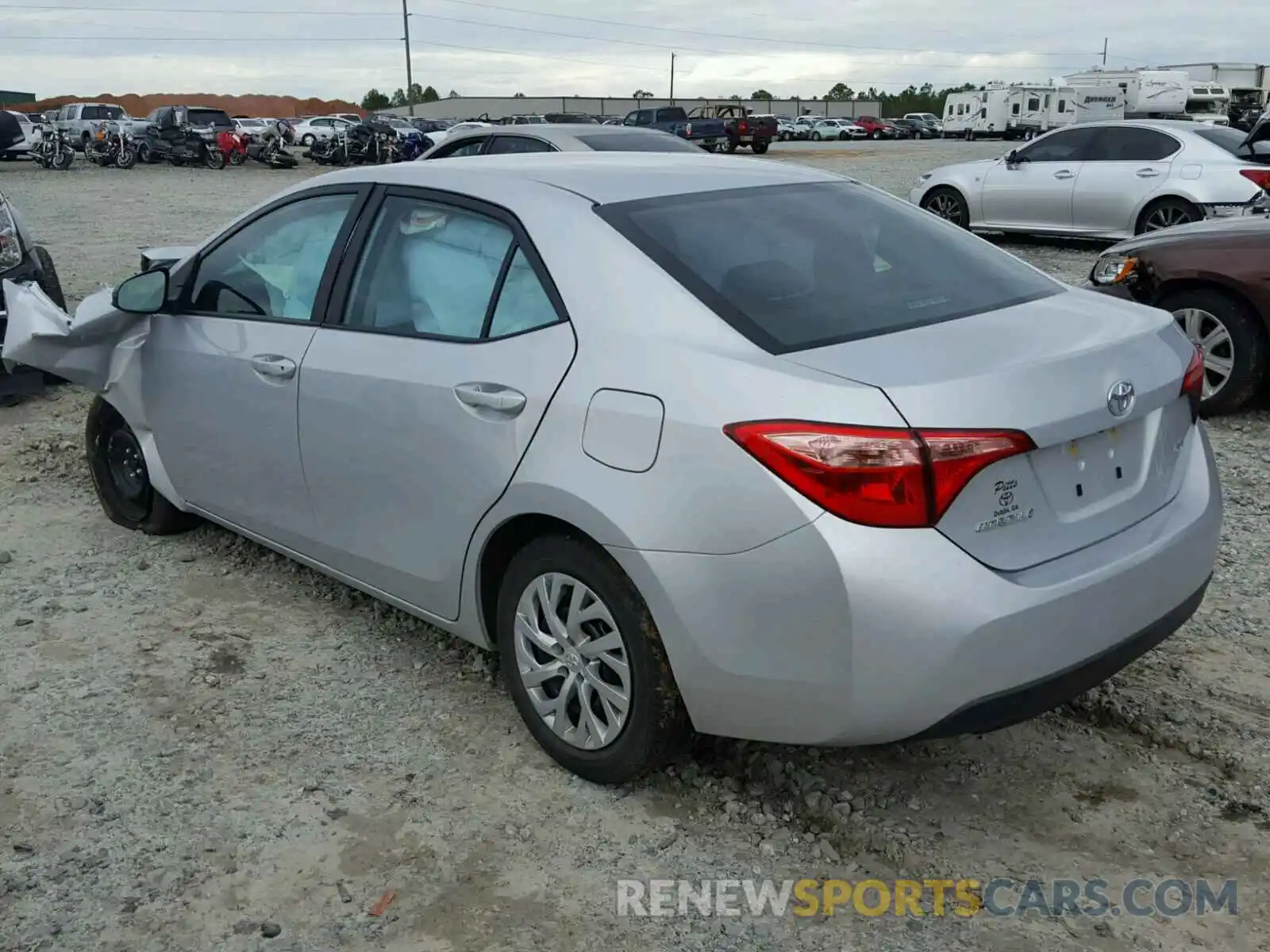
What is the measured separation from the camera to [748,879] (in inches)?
112

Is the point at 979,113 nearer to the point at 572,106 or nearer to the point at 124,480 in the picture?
the point at 572,106

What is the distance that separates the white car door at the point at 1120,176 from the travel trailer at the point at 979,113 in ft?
142

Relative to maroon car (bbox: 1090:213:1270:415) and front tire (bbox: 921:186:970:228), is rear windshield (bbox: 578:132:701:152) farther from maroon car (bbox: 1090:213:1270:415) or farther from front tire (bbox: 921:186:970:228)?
maroon car (bbox: 1090:213:1270:415)

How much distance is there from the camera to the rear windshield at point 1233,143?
11532 millimetres

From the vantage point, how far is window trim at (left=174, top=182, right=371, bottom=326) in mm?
3818

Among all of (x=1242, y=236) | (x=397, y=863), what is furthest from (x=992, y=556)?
(x=1242, y=236)

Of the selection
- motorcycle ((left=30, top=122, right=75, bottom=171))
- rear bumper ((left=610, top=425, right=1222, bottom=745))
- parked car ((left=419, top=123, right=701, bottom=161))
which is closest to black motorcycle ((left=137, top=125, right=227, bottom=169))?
motorcycle ((left=30, top=122, right=75, bottom=171))

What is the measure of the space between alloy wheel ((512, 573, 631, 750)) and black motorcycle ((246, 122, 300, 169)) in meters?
33.3

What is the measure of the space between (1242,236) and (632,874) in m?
5.16

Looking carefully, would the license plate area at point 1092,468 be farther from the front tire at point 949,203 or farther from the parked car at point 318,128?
the parked car at point 318,128

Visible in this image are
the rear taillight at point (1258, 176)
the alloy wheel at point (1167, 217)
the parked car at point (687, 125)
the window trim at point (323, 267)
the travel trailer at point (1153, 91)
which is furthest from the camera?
the travel trailer at point (1153, 91)

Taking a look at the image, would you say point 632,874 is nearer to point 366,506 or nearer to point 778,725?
point 778,725

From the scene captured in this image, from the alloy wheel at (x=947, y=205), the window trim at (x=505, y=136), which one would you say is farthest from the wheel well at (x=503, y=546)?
the alloy wheel at (x=947, y=205)

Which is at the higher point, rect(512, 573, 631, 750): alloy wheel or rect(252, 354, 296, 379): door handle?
rect(252, 354, 296, 379): door handle
